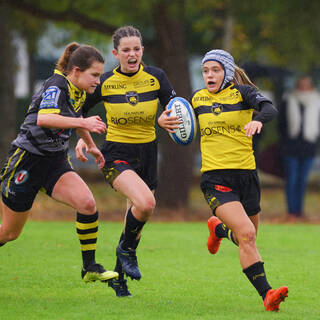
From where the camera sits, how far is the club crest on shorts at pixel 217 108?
261 inches

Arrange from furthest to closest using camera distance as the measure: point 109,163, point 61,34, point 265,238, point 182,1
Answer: point 61,34, point 182,1, point 265,238, point 109,163

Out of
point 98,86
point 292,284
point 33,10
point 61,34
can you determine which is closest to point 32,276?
point 98,86

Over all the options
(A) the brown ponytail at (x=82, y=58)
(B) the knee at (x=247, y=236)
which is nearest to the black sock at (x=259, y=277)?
(B) the knee at (x=247, y=236)

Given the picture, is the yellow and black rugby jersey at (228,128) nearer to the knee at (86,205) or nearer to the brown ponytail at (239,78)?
the brown ponytail at (239,78)

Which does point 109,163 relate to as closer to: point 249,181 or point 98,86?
point 98,86

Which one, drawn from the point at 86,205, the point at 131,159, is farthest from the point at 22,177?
the point at 131,159

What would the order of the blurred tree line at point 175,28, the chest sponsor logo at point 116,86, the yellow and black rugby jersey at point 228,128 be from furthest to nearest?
1. the blurred tree line at point 175,28
2. the chest sponsor logo at point 116,86
3. the yellow and black rugby jersey at point 228,128

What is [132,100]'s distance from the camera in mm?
7094

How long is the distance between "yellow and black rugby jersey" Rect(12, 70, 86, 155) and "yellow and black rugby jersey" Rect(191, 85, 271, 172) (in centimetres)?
114

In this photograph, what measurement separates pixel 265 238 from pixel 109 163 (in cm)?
538

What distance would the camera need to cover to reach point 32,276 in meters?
7.93

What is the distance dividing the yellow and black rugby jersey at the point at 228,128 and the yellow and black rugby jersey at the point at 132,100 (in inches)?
24.3

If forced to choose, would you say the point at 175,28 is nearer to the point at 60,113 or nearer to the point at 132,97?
the point at 132,97

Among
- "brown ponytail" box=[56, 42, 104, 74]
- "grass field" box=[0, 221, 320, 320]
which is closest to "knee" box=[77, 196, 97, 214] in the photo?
"grass field" box=[0, 221, 320, 320]
